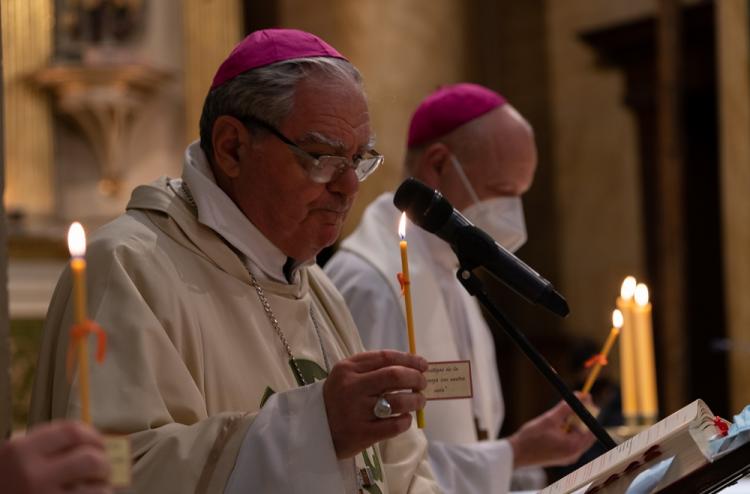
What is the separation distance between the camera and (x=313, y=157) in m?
2.51

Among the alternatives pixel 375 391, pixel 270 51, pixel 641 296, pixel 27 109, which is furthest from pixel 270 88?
pixel 27 109

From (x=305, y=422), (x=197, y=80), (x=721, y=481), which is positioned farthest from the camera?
(x=197, y=80)

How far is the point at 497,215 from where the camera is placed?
388cm

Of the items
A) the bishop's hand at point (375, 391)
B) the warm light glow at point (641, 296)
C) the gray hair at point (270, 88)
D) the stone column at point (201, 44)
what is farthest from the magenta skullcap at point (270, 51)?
the stone column at point (201, 44)

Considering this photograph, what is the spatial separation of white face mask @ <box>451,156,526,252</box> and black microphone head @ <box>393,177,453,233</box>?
1.59m

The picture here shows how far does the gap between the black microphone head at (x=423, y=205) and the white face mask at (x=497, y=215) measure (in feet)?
5.21

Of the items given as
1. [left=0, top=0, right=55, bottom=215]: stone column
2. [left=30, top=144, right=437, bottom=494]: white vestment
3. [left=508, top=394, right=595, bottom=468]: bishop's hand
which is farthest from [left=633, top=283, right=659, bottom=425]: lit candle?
[left=0, top=0, right=55, bottom=215]: stone column

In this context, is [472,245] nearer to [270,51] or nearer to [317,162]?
[317,162]

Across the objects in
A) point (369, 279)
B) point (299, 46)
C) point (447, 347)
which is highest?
point (299, 46)

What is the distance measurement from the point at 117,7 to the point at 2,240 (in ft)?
20.1

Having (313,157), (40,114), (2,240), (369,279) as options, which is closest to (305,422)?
(313,157)

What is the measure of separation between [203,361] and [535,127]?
8.66 m

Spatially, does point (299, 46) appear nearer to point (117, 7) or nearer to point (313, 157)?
point (313, 157)

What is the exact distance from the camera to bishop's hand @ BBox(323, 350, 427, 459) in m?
1.88
